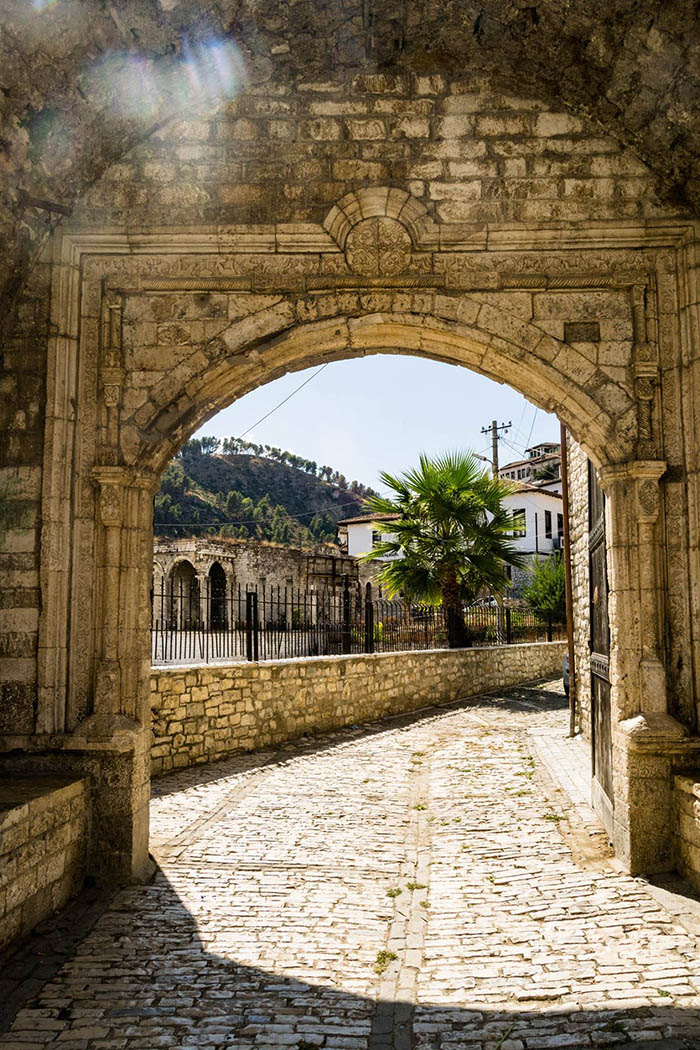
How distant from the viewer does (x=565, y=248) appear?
5.27 m

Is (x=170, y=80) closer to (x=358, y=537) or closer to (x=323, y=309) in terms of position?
(x=323, y=309)

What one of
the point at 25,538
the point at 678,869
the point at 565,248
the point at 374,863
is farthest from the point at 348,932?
the point at 565,248

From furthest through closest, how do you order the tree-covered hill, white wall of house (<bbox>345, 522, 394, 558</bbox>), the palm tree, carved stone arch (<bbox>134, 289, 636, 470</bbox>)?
1. the tree-covered hill
2. white wall of house (<bbox>345, 522, 394, 558</bbox>)
3. the palm tree
4. carved stone arch (<bbox>134, 289, 636, 470</bbox>)

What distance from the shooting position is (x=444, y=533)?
15.0 meters

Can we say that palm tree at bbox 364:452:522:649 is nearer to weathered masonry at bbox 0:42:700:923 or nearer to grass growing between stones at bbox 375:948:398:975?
weathered masonry at bbox 0:42:700:923

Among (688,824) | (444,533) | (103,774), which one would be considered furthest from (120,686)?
Result: (444,533)

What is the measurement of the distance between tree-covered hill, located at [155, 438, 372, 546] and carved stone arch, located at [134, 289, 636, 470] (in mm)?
49928

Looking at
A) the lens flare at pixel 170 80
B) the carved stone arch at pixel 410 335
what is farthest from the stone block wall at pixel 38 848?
the lens flare at pixel 170 80

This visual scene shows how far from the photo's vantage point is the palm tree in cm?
1494

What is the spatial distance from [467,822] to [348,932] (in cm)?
251

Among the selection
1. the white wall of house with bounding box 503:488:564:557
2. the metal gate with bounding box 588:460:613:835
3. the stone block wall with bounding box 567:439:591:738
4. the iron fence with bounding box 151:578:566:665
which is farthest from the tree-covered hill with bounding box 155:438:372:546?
the metal gate with bounding box 588:460:613:835

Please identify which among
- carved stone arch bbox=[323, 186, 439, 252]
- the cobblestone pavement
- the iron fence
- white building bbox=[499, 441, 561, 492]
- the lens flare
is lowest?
the cobblestone pavement

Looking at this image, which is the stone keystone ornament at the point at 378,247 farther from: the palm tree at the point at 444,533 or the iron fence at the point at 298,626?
the palm tree at the point at 444,533

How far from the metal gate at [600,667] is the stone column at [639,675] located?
45cm
